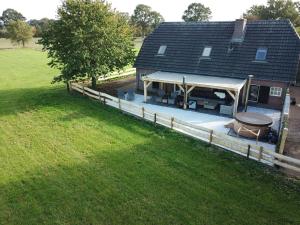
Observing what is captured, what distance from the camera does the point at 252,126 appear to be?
14.3m

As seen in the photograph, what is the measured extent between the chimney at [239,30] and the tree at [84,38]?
9424 millimetres

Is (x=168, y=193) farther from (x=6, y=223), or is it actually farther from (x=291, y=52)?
(x=291, y=52)

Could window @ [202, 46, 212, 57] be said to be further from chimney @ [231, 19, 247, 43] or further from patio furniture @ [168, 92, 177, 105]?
patio furniture @ [168, 92, 177, 105]

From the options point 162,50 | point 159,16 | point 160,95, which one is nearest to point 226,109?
point 160,95

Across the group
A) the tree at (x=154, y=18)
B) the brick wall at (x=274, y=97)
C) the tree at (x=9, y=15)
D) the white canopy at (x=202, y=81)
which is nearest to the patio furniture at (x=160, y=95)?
the white canopy at (x=202, y=81)

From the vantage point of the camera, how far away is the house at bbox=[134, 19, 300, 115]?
1897 centimetres

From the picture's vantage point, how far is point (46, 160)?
492 inches

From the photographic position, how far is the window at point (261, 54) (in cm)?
1978

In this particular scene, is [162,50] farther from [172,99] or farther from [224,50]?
[172,99]

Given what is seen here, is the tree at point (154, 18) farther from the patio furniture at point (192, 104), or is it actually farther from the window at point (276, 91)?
the patio furniture at point (192, 104)

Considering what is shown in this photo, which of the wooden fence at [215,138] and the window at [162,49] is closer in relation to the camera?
the wooden fence at [215,138]

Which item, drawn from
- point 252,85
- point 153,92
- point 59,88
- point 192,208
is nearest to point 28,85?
point 59,88

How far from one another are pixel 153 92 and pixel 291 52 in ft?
37.1

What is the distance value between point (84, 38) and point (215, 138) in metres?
13.3
